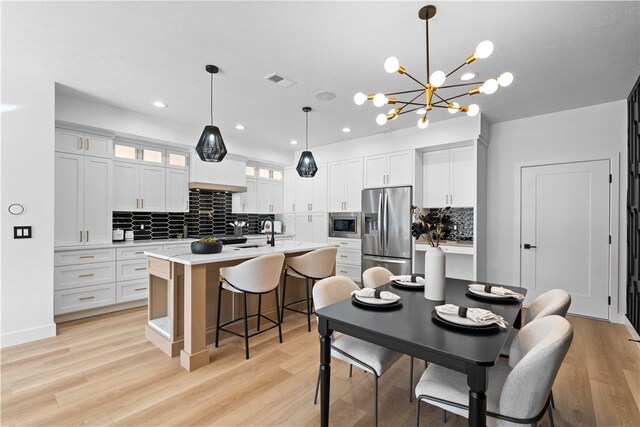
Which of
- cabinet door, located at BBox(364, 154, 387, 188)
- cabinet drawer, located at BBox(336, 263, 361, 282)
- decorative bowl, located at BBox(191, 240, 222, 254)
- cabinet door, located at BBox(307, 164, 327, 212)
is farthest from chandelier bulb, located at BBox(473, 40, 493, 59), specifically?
cabinet door, located at BBox(307, 164, 327, 212)

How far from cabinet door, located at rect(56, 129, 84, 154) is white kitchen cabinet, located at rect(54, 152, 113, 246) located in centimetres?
6

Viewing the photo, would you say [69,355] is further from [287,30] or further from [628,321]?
[628,321]

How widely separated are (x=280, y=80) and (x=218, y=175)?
2.57 metres

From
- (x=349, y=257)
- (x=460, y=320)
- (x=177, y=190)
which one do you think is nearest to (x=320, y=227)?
(x=349, y=257)

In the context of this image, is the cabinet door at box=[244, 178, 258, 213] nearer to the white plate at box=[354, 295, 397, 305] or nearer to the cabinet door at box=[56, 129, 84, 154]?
the cabinet door at box=[56, 129, 84, 154]

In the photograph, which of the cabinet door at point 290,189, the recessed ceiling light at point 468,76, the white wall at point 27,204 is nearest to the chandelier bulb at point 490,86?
the recessed ceiling light at point 468,76

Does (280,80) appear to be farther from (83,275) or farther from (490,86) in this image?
(83,275)

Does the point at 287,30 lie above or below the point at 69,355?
above

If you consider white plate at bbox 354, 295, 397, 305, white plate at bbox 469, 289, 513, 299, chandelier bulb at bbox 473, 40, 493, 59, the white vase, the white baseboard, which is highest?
chandelier bulb at bbox 473, 40, 493, 59

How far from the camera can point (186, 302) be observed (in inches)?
99.3

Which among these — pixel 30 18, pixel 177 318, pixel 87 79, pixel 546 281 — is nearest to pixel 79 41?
pixel 30 18

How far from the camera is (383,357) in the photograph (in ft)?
5.62

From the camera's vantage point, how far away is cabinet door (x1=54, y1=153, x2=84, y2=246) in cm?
352

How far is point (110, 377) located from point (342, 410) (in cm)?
181
